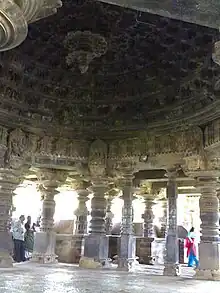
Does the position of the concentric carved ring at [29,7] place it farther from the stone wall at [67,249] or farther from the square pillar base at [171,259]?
the stone wall at [67,249]

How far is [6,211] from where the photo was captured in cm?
1137

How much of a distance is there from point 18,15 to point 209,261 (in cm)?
827

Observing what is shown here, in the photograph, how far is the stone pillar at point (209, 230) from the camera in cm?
1002

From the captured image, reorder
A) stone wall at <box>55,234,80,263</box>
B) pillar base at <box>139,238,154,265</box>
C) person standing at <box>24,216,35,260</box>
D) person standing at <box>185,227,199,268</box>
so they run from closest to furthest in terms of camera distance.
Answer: person standing at <box>185,227,199,268</box> → stone wall at <box>55,234,80,263</box> → person standing at <box>24,216,35,260</box> → pillar base at <box>139,238,154,265</box>

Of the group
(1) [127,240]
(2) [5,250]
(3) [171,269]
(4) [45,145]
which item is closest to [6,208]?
(2) [5,250]

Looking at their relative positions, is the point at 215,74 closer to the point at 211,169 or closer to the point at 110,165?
the point at 211,169

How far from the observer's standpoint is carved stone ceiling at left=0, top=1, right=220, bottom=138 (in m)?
10.1

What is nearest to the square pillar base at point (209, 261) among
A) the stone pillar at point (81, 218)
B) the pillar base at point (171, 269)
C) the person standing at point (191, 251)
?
the pillar base at point (171, 269)

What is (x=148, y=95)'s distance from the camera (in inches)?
490

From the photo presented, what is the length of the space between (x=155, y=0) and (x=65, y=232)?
14.9 m

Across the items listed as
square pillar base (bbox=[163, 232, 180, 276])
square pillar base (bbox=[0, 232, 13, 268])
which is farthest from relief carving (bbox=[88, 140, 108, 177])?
square pillar base (bbox=[0, 232, 13, 268])

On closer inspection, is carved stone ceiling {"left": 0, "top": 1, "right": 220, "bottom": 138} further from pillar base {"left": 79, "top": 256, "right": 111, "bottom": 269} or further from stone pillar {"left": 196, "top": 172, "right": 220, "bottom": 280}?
pillar base {"left": 79, "top": 256, "right": 111, "bottom": 269}

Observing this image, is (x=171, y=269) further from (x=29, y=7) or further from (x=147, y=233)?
(x=29, y=7)

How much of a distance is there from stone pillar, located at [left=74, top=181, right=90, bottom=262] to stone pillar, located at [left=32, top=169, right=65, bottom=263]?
1500mm
